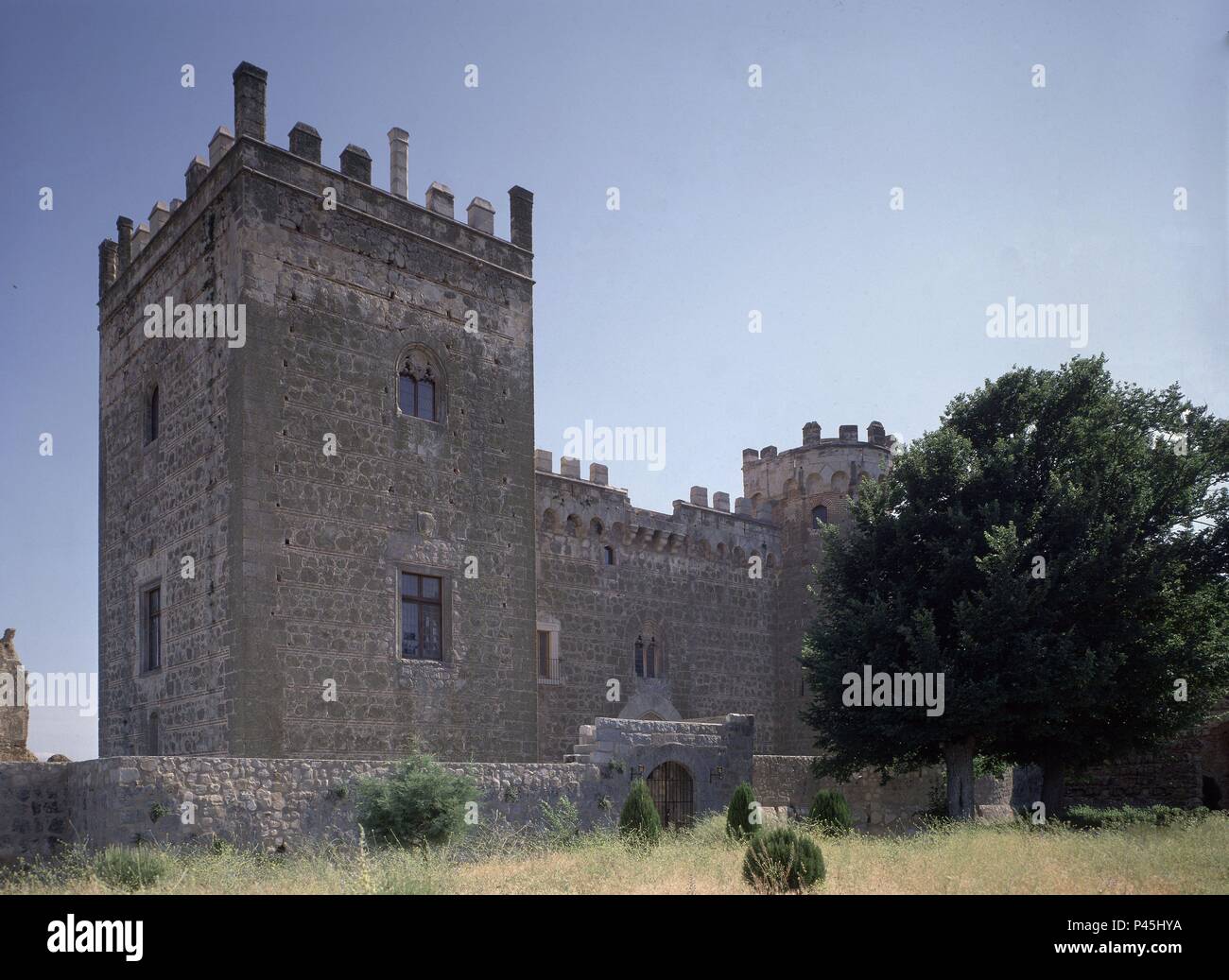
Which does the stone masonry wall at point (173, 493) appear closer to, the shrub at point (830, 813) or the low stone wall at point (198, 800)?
the low stone wall at point (198, 800)

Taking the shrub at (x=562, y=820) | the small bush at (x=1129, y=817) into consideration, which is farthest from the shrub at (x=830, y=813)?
the small bush at (x=1129, y=817)

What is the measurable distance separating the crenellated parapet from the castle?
543cm

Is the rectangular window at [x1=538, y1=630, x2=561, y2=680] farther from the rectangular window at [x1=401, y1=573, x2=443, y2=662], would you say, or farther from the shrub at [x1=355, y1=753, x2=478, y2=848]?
the shrub at [x1=355, y1=753, x2=478, y2=848]

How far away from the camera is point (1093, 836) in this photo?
16438 mm

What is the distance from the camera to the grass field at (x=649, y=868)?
11.2 metres

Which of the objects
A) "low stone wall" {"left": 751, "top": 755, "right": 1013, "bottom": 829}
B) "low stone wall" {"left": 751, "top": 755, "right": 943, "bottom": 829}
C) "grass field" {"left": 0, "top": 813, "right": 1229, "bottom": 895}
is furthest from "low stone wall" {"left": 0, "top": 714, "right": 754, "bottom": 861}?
"low stone wall" {"left": 751, "top": 755, "right": 943, "bottom": 829}

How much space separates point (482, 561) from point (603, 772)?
181 inches

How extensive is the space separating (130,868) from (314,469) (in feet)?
26.3

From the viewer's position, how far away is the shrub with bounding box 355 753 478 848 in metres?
14.5

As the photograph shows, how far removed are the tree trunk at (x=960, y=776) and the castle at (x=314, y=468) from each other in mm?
8172
